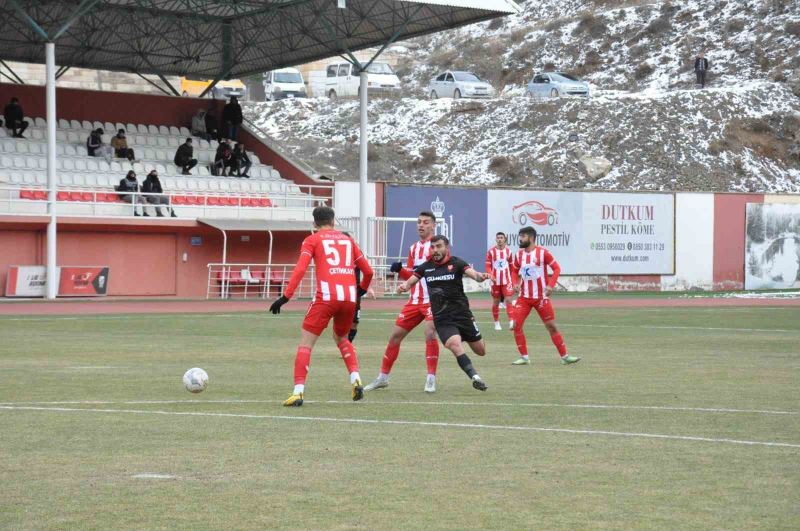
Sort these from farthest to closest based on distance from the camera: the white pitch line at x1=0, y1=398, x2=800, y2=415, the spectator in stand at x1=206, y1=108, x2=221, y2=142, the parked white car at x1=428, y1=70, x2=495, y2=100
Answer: the parked white car at x1=428, y1=70, x2=495, y2=100 → the spectator in stand at x1=206, y1=108, x2=221, y2=142 → the white pitch line at x1=0, y1=398, x2=800, y2=415

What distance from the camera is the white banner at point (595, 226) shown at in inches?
1914

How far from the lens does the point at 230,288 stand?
144 ft

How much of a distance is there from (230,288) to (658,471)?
116 feet

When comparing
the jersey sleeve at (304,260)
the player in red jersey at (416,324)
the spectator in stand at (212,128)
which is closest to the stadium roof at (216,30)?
the spectator in stand at (212,128)

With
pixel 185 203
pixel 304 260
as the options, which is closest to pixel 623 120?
pixel 185 203

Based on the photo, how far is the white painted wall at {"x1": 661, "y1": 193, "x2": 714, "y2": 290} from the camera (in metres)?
52.0

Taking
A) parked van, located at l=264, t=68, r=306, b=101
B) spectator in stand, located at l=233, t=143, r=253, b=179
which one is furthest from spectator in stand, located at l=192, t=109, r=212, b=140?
parked van, located at l=264, t=68, r=306, b=101

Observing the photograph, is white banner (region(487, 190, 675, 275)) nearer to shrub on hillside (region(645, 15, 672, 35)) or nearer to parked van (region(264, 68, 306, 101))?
parked van (region(264, 68, 306, 101))

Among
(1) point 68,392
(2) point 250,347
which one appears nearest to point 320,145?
(2) point 250,347

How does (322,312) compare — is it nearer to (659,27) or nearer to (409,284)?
(409,284)

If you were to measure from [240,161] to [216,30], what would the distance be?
6.58 m

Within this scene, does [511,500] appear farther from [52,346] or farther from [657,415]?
[52,346]

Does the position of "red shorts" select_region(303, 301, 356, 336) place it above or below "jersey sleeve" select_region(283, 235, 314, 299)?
below

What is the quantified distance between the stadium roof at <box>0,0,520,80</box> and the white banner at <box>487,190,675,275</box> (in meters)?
7.43
